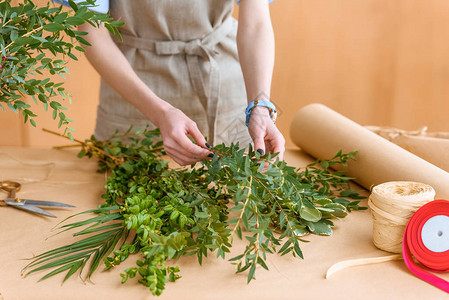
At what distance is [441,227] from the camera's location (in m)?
0.81

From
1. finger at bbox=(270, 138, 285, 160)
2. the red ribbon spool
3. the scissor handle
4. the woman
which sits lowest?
the scissor handle

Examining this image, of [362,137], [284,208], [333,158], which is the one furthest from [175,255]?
[362,137]

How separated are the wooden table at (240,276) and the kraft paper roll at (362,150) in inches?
5.6

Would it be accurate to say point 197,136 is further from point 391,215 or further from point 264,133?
→ point 391,215

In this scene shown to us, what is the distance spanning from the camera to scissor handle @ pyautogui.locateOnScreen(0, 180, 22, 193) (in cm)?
111

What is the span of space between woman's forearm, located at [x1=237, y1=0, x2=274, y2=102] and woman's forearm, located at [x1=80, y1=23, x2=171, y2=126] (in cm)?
27

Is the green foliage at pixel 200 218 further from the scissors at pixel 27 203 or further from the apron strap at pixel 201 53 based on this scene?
the apron strap at pixel 201 53

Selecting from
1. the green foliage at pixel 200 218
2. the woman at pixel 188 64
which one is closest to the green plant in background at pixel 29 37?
the green foliage at pixel 200 218

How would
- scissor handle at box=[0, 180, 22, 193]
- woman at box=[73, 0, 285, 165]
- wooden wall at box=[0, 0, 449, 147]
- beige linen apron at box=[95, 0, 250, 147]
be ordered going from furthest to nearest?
wooden wall at box=[0, 0, 449, 147], beige linen apron at box=[95, 0, 250, 147], woman at box=[73, 0, 285, 165], scissor handle at box=[0, 180, 22, 193]

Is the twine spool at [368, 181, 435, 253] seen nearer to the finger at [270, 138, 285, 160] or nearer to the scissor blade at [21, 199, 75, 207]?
the finger at [270, 138, 285, 160]

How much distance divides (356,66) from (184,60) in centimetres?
167

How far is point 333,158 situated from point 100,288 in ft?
2.27

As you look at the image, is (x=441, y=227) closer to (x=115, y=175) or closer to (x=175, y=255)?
(x=175, y=255)

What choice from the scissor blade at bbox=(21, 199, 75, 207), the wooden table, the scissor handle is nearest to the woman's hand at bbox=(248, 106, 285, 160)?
the wooden table
